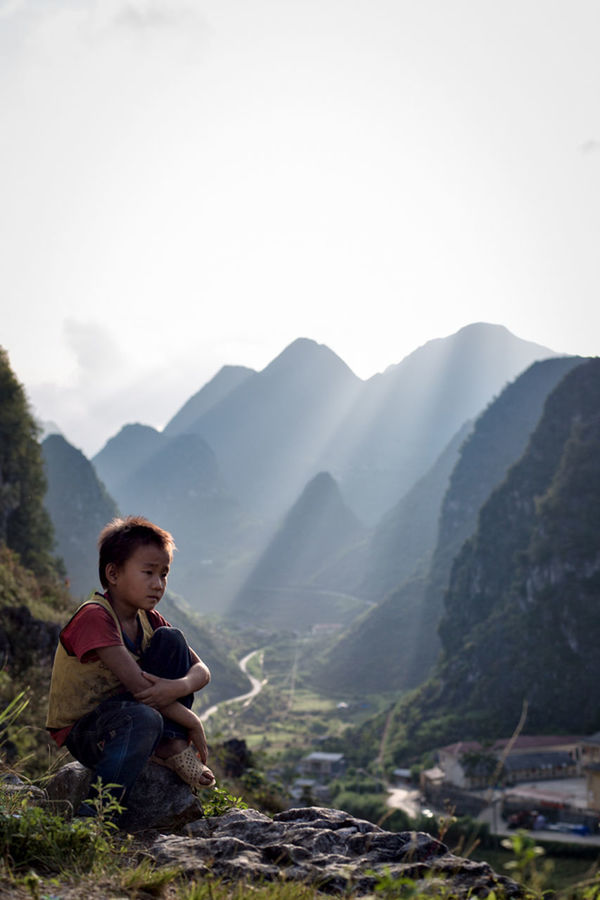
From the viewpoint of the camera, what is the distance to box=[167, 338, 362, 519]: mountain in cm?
18538

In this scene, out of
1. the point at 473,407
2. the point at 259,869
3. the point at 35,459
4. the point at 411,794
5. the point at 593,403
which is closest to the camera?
the point at 259,869

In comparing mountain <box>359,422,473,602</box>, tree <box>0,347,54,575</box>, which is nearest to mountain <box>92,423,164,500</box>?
mountain <box>359,422,473,602</box>

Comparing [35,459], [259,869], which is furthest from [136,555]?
[35,459]

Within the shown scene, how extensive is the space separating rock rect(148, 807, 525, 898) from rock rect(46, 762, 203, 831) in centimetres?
9

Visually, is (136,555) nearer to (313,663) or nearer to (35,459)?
(35,459)

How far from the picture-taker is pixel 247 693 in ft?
207

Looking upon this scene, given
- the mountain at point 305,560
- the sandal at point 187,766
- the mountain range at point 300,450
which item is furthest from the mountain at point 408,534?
the sandal at point 187,766

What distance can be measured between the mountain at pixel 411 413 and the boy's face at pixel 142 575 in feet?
499

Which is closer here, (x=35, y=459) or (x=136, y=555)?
(x=136, y=555)

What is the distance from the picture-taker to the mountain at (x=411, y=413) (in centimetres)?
15775

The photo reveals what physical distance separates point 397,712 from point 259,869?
58070mm

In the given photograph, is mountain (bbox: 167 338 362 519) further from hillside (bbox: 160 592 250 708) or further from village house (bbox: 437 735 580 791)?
village house (bbox: 437 735 580 791)

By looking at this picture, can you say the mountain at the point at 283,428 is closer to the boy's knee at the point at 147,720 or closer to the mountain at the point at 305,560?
the mountain at the point at 305,560

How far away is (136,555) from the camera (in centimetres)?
308
